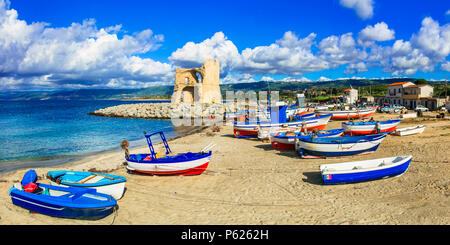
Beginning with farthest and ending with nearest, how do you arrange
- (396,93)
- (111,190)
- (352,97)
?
(352,97) → (396,93) → (111,190)

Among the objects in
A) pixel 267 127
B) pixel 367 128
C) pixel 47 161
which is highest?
pixel 267 127

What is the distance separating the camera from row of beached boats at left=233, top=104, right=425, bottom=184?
8.66 metres

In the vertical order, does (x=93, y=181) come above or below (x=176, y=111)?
below

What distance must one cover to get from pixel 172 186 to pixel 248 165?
4.14m

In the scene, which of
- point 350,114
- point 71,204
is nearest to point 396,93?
point 350,114

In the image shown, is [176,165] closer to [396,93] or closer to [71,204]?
[71,204]

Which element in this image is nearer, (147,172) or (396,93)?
(147,172)

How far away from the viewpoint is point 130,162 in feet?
37.4

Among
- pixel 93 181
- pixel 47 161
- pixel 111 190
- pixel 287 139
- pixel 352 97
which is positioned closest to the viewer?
pixel 111 190

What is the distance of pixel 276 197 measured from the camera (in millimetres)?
8234

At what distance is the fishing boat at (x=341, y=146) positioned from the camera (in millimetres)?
12328

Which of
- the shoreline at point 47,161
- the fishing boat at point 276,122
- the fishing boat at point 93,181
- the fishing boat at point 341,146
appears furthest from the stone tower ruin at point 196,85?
the fishing boat at point 93,181

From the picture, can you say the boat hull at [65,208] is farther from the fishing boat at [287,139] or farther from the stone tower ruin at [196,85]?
the stone tower ruin at [196,85]

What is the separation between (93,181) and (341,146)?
35.9 feet
